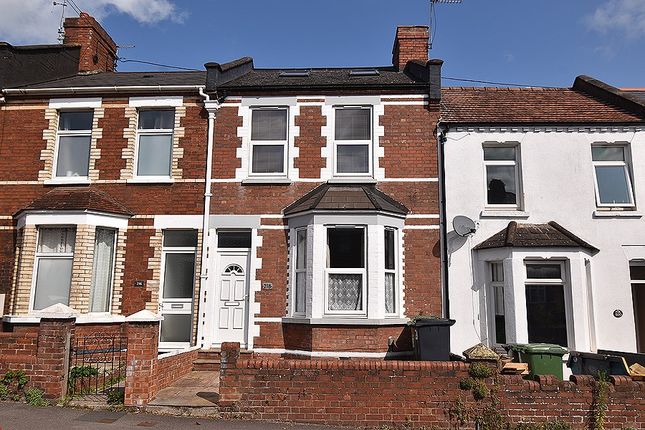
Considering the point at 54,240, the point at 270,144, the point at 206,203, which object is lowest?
the point at 54,240

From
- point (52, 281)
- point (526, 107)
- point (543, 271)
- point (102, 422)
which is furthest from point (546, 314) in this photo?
point (52, 281)

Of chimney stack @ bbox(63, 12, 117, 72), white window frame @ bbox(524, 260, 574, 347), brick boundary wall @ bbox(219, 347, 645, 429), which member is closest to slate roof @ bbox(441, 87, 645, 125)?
white window frame @ bbox(524, 260, 574, 347)

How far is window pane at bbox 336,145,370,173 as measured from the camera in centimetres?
1166

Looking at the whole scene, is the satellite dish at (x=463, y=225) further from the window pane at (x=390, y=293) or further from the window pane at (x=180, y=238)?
the window pane at (x=180, y=238)

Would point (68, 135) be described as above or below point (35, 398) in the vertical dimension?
above

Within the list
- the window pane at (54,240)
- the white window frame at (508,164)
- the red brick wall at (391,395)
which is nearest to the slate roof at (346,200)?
the white window frame at (508,164)

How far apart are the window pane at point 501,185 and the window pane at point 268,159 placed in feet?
15.7

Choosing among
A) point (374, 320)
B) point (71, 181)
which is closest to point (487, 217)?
point (374, 320)

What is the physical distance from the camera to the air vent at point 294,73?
13266mm

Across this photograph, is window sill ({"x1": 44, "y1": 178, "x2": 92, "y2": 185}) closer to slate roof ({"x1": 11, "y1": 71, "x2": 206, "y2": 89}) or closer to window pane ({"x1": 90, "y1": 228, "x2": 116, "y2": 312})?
window pane ({"x1": 90, "y1": 228, "x2": 116, "y2": 312})

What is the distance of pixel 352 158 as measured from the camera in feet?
38.4

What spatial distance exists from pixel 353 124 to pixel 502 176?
143 inches

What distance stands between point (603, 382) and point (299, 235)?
20.5 ft

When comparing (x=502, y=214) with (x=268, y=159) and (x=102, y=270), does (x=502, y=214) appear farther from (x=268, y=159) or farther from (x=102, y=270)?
(x=102, y=270)
